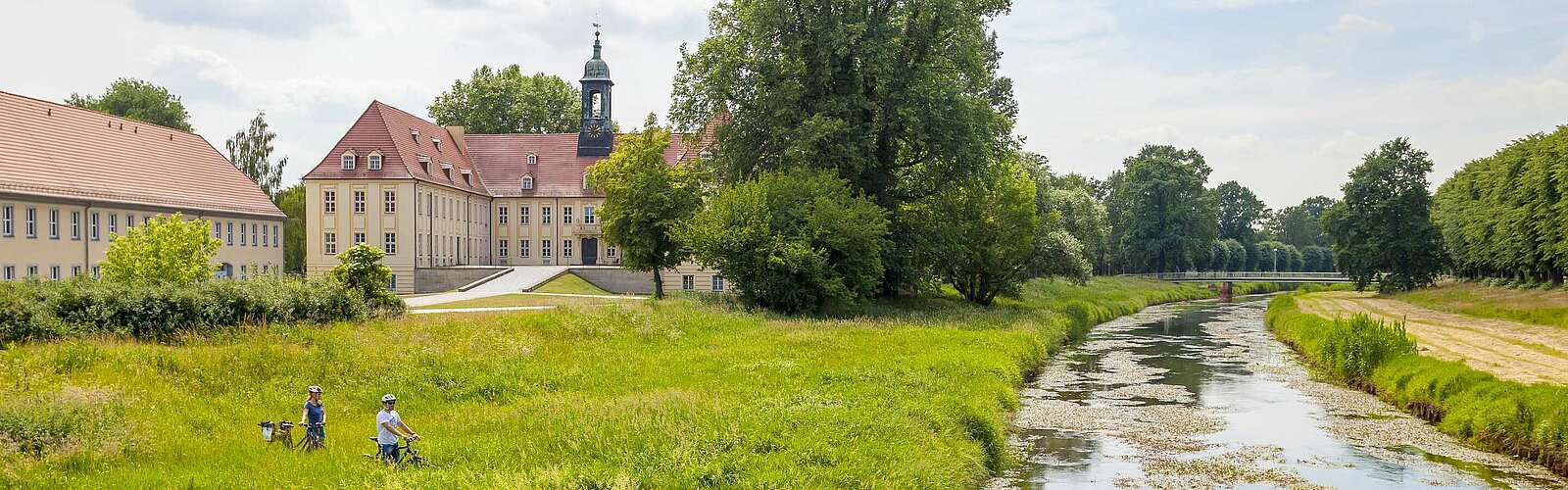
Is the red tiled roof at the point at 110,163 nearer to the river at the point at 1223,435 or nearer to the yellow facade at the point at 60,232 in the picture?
the yellow facade at the point at 60,232

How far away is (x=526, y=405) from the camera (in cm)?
1945

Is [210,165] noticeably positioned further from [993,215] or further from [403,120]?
[993,215]

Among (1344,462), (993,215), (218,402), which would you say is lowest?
(1344,462)

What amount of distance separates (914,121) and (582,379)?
2376cm

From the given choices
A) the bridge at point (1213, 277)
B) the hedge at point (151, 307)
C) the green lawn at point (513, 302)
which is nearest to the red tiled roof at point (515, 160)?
the green lawn at point (513, 302)

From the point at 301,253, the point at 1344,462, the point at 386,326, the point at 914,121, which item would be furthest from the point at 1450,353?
the point at 301,253

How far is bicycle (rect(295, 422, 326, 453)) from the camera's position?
1576 centimetres

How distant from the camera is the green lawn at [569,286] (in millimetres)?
64750

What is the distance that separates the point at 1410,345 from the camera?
30.4 metres

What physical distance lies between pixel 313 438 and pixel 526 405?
4.16m

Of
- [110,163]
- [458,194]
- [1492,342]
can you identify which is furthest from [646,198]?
[458,194]

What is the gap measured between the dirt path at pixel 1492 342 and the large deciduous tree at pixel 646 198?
83.2 ft

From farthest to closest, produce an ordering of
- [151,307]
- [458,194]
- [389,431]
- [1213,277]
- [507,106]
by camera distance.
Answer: [1213,277]
[507,106]
[458,194]
[151,307]
[389,431]

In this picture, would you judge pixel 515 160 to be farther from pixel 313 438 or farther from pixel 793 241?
pixel 313 438
